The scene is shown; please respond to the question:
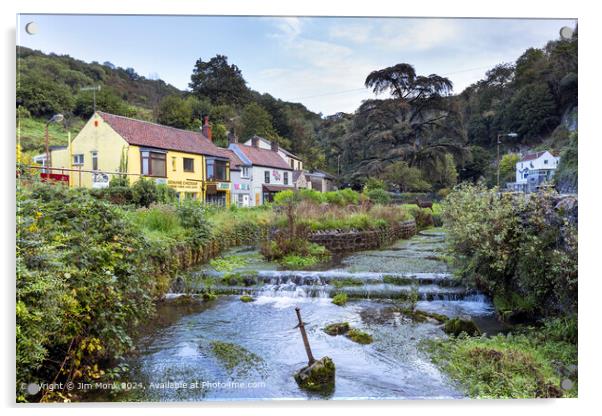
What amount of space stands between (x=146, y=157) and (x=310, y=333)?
2.64 m

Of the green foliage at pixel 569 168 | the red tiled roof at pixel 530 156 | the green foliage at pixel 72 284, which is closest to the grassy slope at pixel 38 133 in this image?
the green foliage at pixel 72 284

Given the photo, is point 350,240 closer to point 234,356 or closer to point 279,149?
point 279,149

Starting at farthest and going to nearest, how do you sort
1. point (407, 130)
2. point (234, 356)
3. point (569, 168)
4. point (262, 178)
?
point (262, 178) → point (407, 130) → point (569, 168) → point (234, 356)

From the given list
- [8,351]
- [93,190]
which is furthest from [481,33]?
[8,351]

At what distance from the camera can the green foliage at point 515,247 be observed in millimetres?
4121

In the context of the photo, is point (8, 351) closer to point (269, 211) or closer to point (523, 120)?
point (269, 211)

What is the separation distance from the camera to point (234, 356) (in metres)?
3.86

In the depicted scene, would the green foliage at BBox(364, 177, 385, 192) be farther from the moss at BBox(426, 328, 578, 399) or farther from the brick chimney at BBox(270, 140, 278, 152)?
the moss at BBox(426, 328, 578, 399)

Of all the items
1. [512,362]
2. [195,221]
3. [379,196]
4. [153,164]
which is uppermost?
[153,164]

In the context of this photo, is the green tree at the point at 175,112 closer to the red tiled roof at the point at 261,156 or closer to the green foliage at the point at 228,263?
the red tiled roof at the point at 261,156

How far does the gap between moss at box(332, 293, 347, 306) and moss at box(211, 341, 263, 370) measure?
5.90 ft

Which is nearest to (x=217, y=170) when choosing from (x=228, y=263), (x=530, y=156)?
(x=228, y=263)

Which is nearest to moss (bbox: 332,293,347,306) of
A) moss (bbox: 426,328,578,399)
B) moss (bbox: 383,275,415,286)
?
moss (bbox: 383,275,415,286)

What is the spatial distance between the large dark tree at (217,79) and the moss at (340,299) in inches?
109
